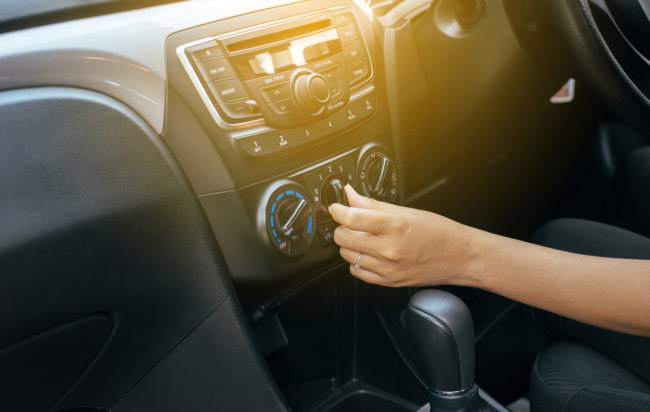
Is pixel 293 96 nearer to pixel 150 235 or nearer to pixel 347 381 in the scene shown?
pixel 150 235

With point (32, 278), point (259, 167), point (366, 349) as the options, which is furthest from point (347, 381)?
point (32, 278)

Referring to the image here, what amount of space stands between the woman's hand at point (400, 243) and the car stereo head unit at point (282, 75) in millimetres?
111

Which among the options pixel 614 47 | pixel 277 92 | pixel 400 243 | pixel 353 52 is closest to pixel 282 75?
pixel 277 92

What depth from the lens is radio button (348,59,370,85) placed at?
800 millimetres

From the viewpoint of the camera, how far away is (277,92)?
71 centimetres

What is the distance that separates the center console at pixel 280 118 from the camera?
673 mm

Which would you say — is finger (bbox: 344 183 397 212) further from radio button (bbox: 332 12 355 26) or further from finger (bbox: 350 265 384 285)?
radio button (bbox: 332 12 355 26)

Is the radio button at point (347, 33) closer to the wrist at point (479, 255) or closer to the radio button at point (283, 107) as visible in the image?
the radio button at point (283, 107)

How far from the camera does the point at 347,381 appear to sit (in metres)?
1.01

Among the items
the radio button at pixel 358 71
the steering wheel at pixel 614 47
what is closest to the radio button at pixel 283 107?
the radio button at pixel 358 71

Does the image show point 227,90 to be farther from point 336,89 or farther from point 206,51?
point 336,89

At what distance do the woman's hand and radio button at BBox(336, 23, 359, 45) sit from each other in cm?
21

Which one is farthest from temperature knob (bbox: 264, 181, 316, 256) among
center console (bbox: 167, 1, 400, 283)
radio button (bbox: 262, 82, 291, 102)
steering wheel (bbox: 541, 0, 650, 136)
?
steering wheel (bbox: 541, 0, 650, 136)

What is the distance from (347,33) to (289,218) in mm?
272
